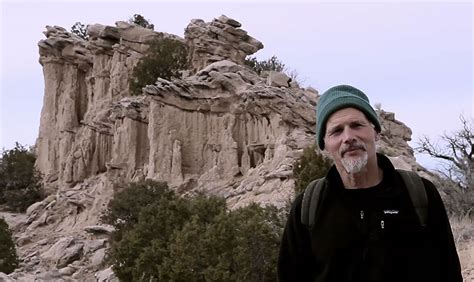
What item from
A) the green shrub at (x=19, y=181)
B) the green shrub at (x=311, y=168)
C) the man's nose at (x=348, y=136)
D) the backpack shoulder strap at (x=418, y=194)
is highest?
the green shrub at (x=19, y=181)

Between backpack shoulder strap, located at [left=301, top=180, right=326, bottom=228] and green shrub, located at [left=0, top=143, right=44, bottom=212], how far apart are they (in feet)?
120

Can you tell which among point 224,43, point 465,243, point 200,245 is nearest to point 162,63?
point 224,43

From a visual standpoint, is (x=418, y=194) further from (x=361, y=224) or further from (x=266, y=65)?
(x=266, y=65)

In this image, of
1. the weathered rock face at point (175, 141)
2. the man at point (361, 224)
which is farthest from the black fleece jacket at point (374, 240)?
the weathered rock face at point (175, 141)

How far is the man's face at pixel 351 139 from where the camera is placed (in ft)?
9.27

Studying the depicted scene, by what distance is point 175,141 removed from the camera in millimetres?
27625

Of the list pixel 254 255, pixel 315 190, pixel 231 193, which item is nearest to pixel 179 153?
pixel 231 193

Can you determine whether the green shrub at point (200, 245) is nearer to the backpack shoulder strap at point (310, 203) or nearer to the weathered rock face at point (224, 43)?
the backpack shoulder strap at point (310, 203)

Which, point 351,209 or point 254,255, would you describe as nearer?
point 351,209

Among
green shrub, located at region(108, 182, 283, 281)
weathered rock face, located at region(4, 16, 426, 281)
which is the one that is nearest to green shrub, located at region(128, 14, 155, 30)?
weathered rock face, located at region(4, 16, 426, 281)

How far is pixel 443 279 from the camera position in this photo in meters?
2.78

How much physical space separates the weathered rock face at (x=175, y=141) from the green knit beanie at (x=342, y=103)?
595 inches

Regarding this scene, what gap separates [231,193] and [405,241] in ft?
68.9

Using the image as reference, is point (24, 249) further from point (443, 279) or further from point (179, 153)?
point (443, 279)
